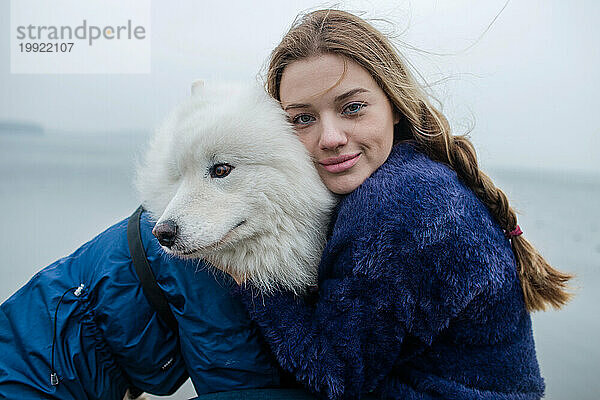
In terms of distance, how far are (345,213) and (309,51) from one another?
0.37 metres

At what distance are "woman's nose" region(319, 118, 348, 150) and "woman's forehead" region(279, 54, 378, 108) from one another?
5 cm

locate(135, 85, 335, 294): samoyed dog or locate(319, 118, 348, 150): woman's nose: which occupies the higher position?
locate(319, 118, 348, 150): woman's nose

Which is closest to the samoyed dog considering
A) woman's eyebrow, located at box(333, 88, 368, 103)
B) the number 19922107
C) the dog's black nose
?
the dog's black nose

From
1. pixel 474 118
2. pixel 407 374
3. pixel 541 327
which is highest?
pixel 474 118

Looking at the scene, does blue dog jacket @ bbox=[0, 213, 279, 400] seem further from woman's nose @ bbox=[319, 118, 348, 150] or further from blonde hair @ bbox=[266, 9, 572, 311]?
blonde hair @ bbox=[266, 9, 572, 311]

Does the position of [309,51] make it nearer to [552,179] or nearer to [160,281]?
[160,281]

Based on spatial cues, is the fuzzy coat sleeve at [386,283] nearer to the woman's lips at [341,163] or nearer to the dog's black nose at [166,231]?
the woman's lips at [341,163]

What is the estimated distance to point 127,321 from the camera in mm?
936

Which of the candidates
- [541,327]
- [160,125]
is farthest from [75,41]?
[541,327]

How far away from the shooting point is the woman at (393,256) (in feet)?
2.68

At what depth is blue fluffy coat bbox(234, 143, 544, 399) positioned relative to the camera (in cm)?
82

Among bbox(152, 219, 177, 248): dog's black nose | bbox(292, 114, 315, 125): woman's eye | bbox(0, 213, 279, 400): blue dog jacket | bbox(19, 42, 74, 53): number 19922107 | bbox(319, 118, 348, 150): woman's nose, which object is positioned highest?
bbox(19, 42, 74, 53): number 19922107

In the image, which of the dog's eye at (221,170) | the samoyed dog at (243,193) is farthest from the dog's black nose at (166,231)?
the dog's eye at (221,170)

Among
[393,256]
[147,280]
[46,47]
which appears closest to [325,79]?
[393,256]
